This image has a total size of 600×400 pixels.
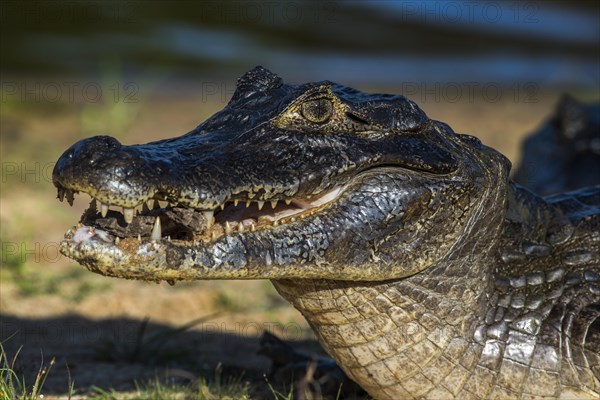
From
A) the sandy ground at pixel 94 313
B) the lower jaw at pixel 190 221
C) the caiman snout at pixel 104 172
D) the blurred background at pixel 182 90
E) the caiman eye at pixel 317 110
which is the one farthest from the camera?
the blurred background at pixel 182 90

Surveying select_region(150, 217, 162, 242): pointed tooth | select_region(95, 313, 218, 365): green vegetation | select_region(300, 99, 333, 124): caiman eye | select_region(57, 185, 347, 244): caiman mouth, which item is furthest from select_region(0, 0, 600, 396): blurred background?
select_region(300, 99, 333, 124): caiman eye

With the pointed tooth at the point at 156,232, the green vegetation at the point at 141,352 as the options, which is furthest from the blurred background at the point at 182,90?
the pointed tooth at the point at 156,232

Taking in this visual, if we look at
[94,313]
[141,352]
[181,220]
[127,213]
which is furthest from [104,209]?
[94,313]

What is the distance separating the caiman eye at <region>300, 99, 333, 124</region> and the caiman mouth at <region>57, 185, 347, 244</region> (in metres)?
0.27

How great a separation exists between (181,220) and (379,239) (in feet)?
2.31

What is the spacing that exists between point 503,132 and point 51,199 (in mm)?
5459

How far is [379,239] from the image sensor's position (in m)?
3.12

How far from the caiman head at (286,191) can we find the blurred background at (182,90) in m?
1.20

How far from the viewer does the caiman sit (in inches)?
112

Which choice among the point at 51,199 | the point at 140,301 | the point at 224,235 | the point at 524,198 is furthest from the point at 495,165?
the point at 51,199

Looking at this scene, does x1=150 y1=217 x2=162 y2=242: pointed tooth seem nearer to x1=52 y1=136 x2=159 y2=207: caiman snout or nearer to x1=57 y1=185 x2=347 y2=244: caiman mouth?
x1=57 y1=185 x2=347 y2=244: caiman mouth

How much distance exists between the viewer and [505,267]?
3.45 metres

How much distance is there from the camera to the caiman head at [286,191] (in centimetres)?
271

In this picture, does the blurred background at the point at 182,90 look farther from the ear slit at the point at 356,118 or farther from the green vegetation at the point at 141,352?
the ear slit at the point at 356,118
